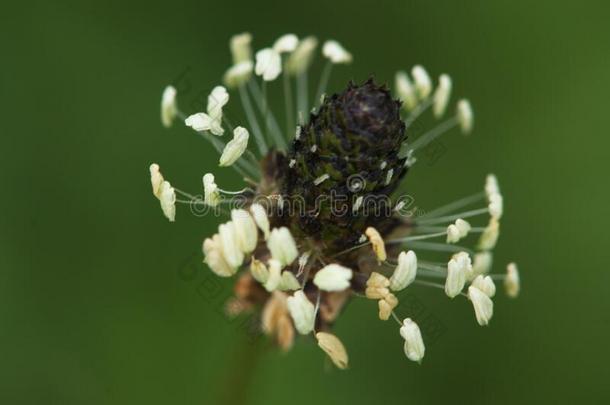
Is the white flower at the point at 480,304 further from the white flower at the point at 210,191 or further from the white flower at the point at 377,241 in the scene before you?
the white flower at the point at 210,191

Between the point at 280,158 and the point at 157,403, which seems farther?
the point at 157,403

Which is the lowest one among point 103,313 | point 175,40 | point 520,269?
point 520,269

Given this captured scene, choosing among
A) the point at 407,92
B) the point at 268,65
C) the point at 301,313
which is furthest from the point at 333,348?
the point at 407,92

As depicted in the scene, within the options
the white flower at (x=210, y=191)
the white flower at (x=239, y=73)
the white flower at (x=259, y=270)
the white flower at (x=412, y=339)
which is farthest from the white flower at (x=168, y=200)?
the white flower at (x=412, y=339)

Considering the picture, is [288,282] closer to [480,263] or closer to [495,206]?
[480,263]

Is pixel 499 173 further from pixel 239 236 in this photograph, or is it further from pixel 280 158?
pixel 239 236

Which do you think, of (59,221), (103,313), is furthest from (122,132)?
(103,313)

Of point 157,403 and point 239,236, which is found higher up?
point 239,236

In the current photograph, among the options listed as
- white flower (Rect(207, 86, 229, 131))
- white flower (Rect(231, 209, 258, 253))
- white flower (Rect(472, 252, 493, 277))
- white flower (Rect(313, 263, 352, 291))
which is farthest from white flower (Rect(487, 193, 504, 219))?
white flower (Rect(207, 86, 229, 131))
